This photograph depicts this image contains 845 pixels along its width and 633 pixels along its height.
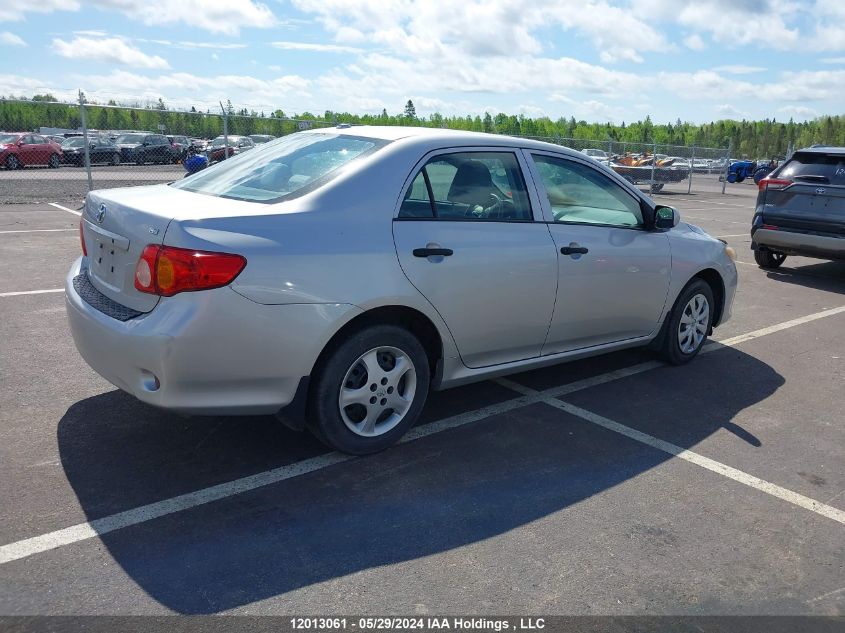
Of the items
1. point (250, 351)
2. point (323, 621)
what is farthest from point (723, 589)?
point (250, 351)

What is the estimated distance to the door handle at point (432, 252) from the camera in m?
3.83

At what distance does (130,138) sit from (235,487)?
111ft

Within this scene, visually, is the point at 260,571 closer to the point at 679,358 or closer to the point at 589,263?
the point at 589,263

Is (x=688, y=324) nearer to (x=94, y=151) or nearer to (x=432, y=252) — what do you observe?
(x=432, y=252)

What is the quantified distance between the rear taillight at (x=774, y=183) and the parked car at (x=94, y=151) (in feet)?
88.8

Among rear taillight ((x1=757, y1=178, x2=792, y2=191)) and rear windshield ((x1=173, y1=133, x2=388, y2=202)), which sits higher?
rear windshield ((x1=173, y1=133, x2=388, y2=202))

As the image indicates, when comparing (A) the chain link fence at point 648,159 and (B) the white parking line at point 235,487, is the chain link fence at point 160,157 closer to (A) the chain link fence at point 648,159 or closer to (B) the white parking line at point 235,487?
(A) the chain link fence at point 648,159

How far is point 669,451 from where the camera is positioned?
13.8 feet

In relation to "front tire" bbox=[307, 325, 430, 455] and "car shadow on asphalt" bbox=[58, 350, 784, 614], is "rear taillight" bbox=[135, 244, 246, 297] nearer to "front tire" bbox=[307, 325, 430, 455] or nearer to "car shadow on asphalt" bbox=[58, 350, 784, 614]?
"front tire" bbox=[307, 325, 430, 455]

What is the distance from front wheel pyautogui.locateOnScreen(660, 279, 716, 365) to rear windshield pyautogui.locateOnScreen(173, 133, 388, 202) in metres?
2.80

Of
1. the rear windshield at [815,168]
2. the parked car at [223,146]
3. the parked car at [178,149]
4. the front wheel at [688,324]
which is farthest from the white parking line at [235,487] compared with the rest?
the parked car at [178,149]

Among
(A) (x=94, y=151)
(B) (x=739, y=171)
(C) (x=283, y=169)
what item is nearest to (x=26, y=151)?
(A) (x=94, y=151)

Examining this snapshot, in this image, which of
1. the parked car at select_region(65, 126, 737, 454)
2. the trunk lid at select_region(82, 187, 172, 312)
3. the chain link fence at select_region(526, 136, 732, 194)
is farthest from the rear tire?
the chain link fence at select_region(526, 136, 732, 194)

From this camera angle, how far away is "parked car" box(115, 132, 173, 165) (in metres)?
31.5
